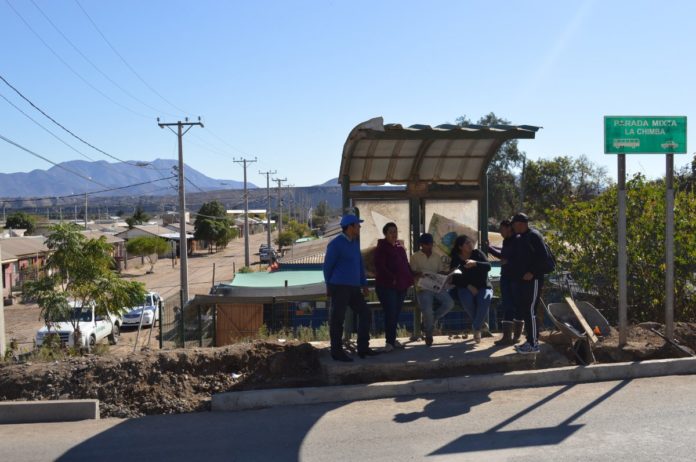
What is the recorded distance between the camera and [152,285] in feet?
156

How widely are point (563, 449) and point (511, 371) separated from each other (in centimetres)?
183

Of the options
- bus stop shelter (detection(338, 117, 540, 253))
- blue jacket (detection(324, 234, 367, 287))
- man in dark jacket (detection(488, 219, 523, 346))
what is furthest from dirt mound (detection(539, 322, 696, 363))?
blue jacket (detection(324, 234, 367, 287))

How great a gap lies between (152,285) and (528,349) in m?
43.8

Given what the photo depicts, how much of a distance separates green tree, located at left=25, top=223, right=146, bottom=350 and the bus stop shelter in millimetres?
6022

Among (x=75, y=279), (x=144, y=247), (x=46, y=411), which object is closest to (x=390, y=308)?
(x=46, y=411)

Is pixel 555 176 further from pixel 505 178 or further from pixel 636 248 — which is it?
pixel 636 248

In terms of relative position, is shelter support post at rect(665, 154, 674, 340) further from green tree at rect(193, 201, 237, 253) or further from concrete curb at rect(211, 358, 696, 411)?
green tree at rect(193, 201, 237, 253)

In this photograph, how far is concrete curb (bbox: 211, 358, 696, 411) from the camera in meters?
5.94

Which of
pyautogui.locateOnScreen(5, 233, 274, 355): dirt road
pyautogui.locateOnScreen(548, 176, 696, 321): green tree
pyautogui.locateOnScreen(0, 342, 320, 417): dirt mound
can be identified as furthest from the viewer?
pyautogui.locateOnScreen(5, 233, 274, 355): dirt road

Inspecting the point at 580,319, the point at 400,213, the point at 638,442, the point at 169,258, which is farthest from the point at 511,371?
the point at 169,258

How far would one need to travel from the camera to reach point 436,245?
8.41 metres

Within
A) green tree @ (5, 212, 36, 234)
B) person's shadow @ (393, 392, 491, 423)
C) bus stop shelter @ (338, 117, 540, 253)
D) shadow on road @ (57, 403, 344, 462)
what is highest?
green tree @ (5, 212, 36, 234)

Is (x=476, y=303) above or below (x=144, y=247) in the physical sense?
below

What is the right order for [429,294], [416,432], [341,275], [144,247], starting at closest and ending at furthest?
1. [416,432]
2. [341,275]
3. [429,294]
4. [144,247]
